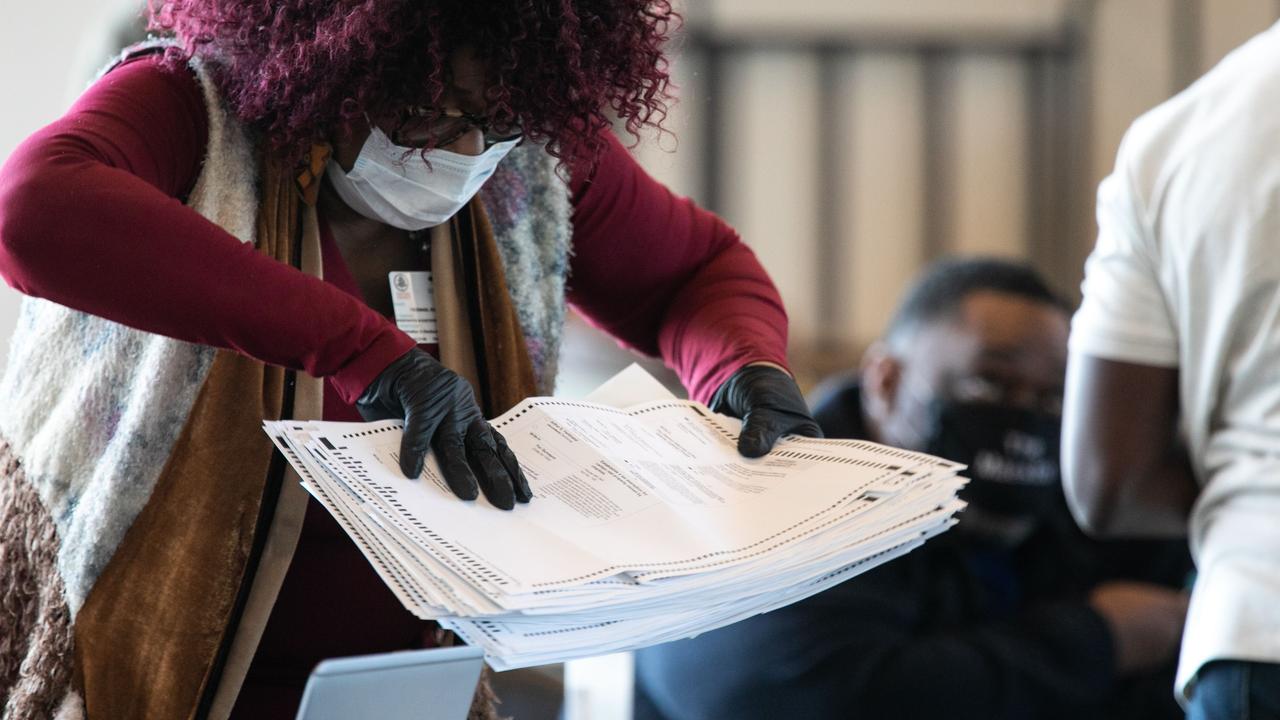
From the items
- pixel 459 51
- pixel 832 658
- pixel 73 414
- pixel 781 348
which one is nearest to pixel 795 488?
pixel 781 348

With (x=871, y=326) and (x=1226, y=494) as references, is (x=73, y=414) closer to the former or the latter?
(x=1226, y=494)

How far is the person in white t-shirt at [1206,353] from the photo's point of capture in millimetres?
1161

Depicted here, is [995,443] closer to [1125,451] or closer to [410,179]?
[1125,451]

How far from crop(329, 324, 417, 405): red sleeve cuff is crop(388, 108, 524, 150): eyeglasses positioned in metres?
0.18

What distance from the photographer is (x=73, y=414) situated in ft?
3.04

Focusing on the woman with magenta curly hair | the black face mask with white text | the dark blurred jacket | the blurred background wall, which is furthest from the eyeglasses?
the blurred background wall

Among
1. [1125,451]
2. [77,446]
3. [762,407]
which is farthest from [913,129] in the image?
[77,446]

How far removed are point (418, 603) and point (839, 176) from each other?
407 cm

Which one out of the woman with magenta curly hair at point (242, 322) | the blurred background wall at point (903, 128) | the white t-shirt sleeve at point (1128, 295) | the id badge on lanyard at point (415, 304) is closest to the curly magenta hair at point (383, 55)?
the woman with magenta curly hair at point (242, 322)

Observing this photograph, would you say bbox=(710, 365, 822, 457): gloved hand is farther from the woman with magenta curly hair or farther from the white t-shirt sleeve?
the white t-shirt sleeve

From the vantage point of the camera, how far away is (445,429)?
0.86 m

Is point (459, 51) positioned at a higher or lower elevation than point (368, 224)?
higher

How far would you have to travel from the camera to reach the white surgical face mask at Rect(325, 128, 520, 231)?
984 millimetres

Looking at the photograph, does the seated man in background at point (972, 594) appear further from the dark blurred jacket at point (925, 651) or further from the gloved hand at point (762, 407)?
the gloved hand at point (762, 407)
